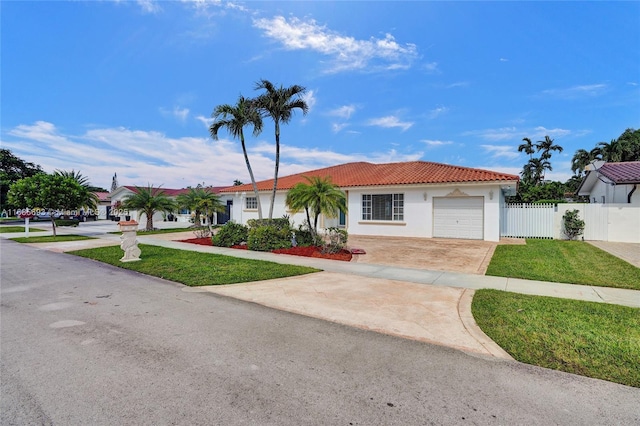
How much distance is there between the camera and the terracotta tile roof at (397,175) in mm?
16728

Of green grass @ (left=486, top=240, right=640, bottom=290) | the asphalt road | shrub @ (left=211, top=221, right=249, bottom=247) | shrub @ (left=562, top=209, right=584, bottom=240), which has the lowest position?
the asphalt road

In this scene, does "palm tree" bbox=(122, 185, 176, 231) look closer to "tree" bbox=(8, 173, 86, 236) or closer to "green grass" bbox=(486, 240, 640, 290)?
"tree" bbox=(8, 173, 86, 236)

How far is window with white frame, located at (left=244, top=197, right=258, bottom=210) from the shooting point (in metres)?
26.0

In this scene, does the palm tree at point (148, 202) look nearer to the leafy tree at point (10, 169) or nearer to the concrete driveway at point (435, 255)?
the concrete driveway at point (435, 255)

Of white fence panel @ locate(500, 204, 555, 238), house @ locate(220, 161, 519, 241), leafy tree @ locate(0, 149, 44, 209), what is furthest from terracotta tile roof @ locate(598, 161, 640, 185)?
leafy tree @ locate(0, 149, 44, 209)

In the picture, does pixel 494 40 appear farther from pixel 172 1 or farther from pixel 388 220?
pixel 172 1

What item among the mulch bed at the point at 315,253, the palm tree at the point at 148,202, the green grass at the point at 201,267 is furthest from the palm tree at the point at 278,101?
the palm tree at the point at 148,202

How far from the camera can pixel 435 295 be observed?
668cm

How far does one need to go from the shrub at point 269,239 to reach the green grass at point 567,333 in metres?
8.66

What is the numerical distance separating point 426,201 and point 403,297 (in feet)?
40.2

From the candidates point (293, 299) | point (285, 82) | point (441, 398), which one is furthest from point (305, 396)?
point (285, 82)

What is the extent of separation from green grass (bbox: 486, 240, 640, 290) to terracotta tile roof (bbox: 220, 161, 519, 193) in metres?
4.47

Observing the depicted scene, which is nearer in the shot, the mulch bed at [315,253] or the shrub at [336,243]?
the mulch bed at [315,253]

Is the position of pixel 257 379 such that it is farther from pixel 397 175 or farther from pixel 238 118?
pixel 397 175
